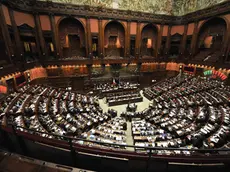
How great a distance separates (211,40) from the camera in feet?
58.5

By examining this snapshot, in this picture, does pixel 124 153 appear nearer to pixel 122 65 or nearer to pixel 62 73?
pixel 62 73

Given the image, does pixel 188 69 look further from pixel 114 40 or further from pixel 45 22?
pixel 45 22

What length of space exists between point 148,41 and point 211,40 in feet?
31.4

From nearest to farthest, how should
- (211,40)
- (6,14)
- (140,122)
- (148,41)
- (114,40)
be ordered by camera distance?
1. (140,122)
2. (6,14)
3. (211,40)
4. (114,40)
5. (148,41)

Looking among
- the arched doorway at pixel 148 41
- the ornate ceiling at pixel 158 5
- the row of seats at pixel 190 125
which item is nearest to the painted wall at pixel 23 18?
the ornate ceiling at pixel 158 5

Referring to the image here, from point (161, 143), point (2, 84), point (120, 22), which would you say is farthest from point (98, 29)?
point (161, 143)

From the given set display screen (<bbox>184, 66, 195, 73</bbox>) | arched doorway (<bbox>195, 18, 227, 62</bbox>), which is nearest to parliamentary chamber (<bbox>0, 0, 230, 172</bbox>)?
display screen (<bbox>184, 66, 195, 73</bbox>)

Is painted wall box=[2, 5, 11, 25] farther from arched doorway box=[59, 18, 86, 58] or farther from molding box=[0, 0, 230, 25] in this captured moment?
arched doorway box=[59, 18, 86, 58]

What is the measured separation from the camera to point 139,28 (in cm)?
Result: 1762

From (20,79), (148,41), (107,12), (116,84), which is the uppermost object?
(107,12)

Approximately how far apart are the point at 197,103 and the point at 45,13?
728 inches

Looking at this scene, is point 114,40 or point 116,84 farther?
point 114,40

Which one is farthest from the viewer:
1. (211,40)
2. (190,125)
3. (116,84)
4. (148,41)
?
(148,41)

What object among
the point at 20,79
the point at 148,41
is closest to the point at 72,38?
the point at 20,79
